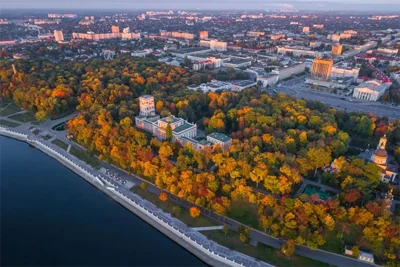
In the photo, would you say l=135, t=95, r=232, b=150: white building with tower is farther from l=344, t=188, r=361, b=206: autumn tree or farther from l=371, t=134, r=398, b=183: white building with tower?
l=371, t=134, r=398, b=183: white building with tower

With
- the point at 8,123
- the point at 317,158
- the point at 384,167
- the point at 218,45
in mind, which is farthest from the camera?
the point at 218,45

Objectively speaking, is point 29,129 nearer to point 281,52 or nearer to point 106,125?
point 106,125

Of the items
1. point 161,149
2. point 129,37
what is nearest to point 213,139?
point 161,149

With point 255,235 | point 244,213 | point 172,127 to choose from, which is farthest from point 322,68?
point 255,235

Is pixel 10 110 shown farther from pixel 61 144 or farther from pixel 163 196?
pixel 163 196

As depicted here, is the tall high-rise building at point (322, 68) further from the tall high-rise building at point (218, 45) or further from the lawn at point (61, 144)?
the lawn at point (61, 144)

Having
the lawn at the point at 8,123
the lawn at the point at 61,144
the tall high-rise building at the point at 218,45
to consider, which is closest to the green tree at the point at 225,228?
the lawn at the point at 61,144
